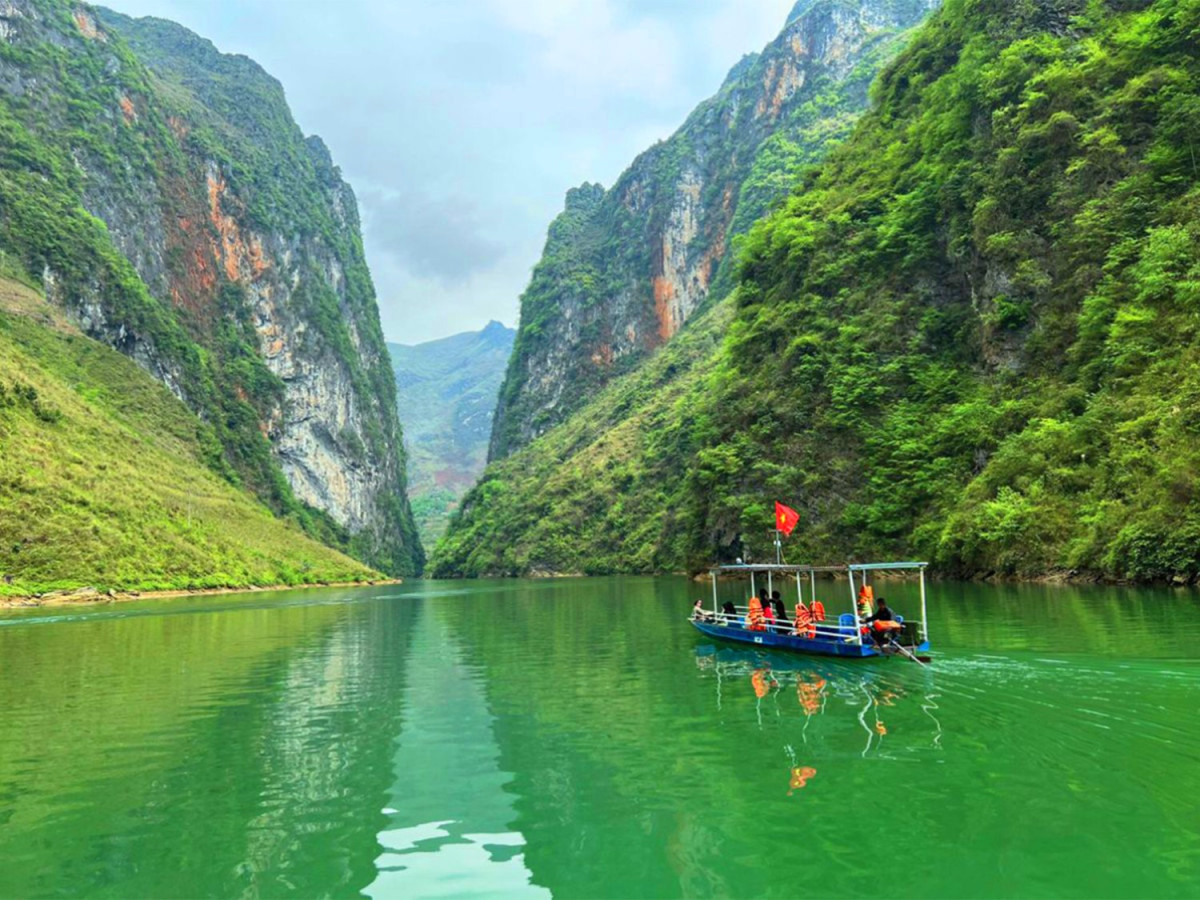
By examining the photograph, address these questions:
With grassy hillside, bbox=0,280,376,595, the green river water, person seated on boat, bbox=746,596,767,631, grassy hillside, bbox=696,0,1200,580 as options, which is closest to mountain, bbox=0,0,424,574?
grassy hillside, bbox=0,280,376,595

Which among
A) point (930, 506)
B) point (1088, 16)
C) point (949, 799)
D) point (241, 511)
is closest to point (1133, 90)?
point (1088, 16)

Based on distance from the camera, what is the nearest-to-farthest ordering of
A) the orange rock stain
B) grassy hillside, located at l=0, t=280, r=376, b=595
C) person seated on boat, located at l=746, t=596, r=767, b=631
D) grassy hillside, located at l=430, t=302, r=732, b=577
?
1. person seated on boat, located at l=746, t=596, r=767, b=631
2. grassy hillside, located at l=0, t=280, r=376, b=595
3. grassy hillside, located at l=430, t=302, r=732, b=577
4. the orange rock stain

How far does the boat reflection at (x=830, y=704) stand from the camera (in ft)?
45.5

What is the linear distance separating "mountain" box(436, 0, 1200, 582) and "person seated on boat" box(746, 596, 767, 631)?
21943 mm

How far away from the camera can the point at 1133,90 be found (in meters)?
52.3

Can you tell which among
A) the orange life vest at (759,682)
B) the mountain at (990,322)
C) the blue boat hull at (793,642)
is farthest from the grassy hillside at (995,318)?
the orange life vest at (759,682)

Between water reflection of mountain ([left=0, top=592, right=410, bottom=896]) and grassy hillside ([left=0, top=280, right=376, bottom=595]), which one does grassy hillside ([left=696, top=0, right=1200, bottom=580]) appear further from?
grassy hillside ([left=0, top=280, right=376, bottom=595])

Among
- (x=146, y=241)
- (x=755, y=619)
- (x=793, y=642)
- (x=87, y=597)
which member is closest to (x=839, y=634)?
(x=793, y=642)

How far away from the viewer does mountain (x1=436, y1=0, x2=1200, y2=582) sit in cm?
4253

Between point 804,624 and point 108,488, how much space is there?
274 feet

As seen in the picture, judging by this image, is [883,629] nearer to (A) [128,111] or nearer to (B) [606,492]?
(B) [606,492]

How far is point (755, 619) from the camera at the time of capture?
27797 mm

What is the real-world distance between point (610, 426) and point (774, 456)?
107m

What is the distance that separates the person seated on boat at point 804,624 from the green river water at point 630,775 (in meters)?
0.92
